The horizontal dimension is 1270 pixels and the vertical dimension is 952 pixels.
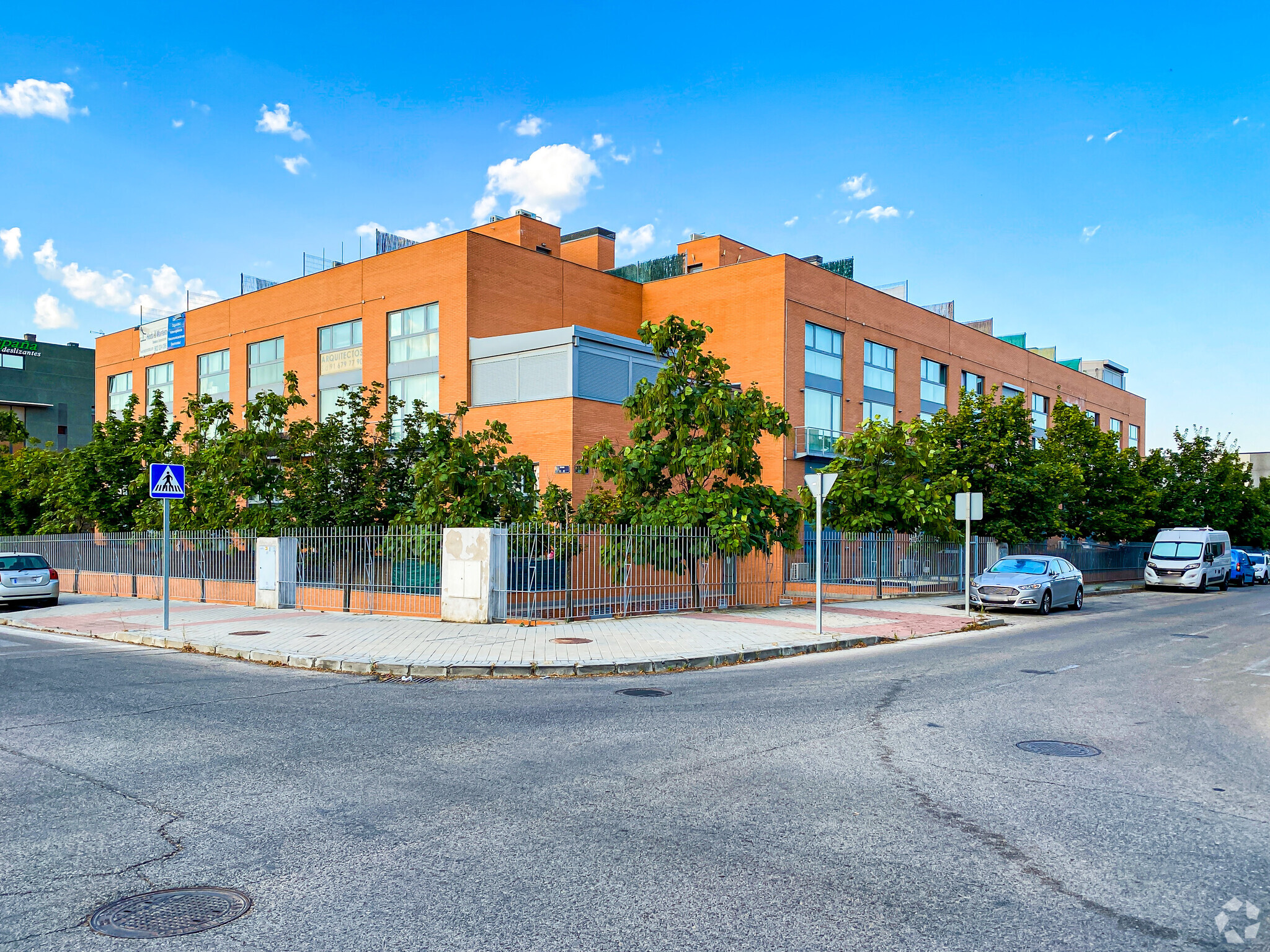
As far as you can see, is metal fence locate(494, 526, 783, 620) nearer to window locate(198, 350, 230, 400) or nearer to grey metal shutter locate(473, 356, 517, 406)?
grey metal shutter locate(473, 356, 517, 406)

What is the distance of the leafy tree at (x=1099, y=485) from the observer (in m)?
37.3

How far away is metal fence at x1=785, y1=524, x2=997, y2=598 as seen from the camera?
25.9 meters

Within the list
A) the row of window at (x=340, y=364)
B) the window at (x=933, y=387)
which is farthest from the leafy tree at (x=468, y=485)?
the window at (x=933, y=387)

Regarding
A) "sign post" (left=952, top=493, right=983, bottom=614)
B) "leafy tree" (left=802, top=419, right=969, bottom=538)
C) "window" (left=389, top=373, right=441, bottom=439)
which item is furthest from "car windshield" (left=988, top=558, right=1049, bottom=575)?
"window" (left=389, top=373, right=441, bottom=439)

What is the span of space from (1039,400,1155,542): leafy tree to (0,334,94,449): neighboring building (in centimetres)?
7801

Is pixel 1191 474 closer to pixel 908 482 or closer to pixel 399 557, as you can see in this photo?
pixel 908 482

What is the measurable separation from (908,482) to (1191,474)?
104 ft

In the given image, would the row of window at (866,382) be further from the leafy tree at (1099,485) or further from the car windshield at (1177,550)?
the car windshield at (1177,550)

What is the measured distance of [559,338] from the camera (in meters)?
28.9

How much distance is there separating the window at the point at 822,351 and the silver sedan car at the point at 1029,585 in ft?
45.6

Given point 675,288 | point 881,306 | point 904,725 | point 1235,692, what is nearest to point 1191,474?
point 881,306

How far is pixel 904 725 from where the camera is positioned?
819 centimetres

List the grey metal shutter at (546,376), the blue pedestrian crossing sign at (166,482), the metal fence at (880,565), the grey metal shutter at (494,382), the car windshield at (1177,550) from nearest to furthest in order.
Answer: the blue pedestrian crossing sign at (166,482) < the metal fence at (880,565) < the grey metal shutter at (546,376) < the grey metal shutter at (494,382) < the car windshield at (1177,550)

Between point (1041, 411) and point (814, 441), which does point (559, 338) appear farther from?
point (1041, 411)
